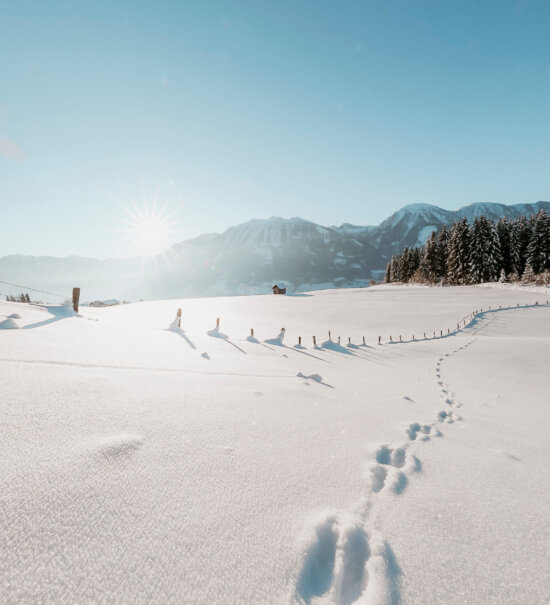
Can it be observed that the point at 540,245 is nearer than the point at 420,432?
No

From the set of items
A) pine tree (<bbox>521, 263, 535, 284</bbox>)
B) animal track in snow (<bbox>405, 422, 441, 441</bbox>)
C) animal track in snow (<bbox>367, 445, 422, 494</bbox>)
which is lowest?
animal track in snow (<bbox>405, 422, 441, 441</bbox>)

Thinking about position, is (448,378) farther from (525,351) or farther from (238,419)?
(238,419)

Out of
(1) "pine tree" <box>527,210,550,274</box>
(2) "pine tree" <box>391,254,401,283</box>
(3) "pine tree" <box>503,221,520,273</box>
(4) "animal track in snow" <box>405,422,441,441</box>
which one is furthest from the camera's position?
(2) "pine tree" <box>391,254,401,283</box>

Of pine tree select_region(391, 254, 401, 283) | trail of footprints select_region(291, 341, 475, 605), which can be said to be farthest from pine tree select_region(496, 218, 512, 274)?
trail of footprints select_region(291, 341, 475, 605)

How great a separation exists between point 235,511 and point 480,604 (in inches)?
45.5

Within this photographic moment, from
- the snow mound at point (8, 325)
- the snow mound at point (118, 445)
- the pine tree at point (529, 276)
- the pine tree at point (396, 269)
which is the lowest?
the snow mound at point (118, 445)

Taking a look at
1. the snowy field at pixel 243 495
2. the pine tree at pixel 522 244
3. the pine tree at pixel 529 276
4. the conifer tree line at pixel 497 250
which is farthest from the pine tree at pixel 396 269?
the snowy field at pixel 243 495

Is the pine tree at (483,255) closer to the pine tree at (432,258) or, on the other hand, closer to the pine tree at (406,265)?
the pine tree at (432,258)

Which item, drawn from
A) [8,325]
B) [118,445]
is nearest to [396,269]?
[8,325]

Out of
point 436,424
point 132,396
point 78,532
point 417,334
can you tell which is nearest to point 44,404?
point 132,396

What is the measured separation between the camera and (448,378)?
8.08 meters

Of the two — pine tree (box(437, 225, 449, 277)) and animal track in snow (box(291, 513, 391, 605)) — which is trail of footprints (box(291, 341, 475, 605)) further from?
pine tree (box(437, 225, 449, 277))

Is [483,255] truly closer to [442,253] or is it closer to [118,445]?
[442,253]

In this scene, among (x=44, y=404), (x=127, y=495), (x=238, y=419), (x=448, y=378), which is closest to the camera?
(x=127, y=495)
